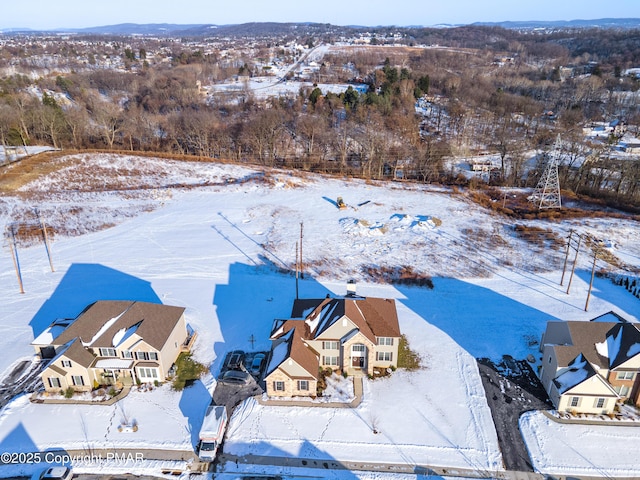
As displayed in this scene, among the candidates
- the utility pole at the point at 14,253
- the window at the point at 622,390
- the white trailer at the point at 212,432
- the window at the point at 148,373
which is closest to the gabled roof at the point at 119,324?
the window at the point at 148,373

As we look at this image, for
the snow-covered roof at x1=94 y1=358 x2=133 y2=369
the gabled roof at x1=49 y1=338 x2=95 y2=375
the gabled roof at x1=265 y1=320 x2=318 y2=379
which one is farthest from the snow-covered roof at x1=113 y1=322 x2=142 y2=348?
the gabled roof at x1=265 y1=320 x2=318 y2=379

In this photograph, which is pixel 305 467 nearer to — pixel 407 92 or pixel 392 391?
pixel 392 391

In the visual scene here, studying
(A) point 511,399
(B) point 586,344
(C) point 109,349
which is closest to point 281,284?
(C) point 109,349

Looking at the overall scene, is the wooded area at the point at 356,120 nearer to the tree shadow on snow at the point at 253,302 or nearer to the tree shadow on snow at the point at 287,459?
the tree shadow on snow at the point at 253,302

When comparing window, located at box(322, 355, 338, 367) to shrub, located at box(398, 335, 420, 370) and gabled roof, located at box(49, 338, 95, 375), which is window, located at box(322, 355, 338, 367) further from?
gabled roof, located at box(49, 338, 95, 375)

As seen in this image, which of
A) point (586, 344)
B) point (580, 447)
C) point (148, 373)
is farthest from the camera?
point (148, 373)

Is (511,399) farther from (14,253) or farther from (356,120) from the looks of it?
(356,120)

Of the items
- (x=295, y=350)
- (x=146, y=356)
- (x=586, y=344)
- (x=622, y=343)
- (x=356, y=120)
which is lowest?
(x=146, y=356)
